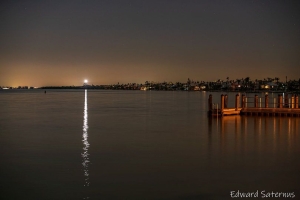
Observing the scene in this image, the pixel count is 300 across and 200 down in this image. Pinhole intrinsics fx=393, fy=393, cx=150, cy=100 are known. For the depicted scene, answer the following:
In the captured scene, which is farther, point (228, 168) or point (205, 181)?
point (228, 168)

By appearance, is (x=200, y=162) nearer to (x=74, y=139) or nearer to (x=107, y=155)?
(x=107, y=155)

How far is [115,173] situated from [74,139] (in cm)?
849

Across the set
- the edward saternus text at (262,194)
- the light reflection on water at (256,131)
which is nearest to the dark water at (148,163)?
the light reflection on water at (256,131)

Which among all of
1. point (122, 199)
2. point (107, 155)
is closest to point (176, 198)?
point (122, 199)

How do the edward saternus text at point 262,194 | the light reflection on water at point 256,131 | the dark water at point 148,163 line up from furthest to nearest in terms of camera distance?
the light reflection on water at point 256,131
the dark water at point 148,163
the edward saternus text at point 262,194

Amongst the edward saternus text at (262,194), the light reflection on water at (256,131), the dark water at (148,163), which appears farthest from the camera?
the light reflection on water at (256,131)

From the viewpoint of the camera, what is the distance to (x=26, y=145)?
19.2 metres

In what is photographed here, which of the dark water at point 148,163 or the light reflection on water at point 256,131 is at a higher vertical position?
the light reflection on water at point 256,131

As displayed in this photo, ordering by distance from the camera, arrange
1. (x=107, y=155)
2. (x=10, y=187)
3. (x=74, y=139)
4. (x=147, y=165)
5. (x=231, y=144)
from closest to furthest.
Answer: (x=10, y=187)
(x=147, y=165)
(x=107, y=155)
(x=231, y=144)
(x=74, y=139)

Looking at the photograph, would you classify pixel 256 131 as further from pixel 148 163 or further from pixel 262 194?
pixel 262 194

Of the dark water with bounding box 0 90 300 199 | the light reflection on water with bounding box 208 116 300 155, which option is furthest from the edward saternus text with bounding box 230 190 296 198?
the light reflection on water with bounding box 208 116 300 155

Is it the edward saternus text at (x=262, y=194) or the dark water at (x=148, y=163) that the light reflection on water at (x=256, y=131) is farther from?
the edward saternus text at (x=262, y=194)

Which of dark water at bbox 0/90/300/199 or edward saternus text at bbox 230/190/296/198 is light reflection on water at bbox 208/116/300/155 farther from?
edward saternus text at bbox 230/190/296/198

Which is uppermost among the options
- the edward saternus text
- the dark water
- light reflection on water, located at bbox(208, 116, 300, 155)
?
light reflection on water, located at bbox(208, 116, 300, 155)
